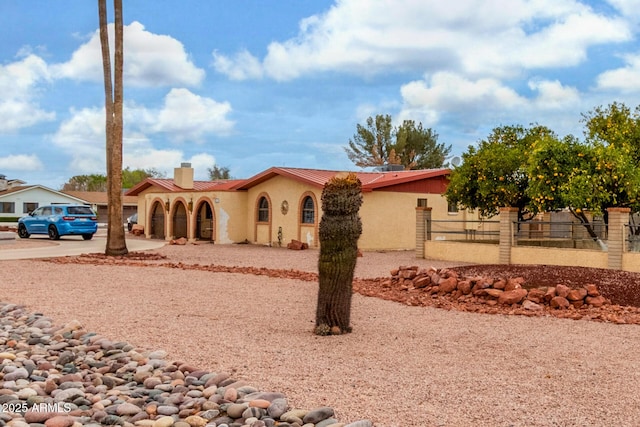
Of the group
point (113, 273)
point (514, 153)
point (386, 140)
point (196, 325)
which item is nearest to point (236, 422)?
point (196, 325)

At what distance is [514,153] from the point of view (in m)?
23.6

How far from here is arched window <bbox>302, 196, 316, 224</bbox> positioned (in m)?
27.7

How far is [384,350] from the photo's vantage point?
7859 mm

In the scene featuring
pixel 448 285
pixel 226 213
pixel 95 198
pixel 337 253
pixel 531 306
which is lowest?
pixel 531 306

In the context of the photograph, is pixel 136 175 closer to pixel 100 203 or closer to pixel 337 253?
pixel 100 203

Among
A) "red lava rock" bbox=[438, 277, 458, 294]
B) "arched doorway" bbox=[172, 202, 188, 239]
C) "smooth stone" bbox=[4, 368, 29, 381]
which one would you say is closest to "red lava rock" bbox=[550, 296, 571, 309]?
"red lava rock" bbox=[438, 277, 458, 294]

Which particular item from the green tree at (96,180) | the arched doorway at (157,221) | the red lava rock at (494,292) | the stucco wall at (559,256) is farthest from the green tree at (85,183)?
the red lava rock at (494,292)

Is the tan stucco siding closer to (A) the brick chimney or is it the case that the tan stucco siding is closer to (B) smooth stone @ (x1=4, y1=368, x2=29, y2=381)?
(A) the brick chimney

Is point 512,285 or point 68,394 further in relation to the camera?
point 512,285

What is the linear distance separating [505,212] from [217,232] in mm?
14961

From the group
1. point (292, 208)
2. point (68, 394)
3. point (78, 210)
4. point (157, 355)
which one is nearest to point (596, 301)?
point (157, 355)

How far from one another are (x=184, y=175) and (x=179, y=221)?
2759mm

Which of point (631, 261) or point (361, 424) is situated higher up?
point (631, 261)

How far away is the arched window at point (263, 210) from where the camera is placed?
30.8 m
